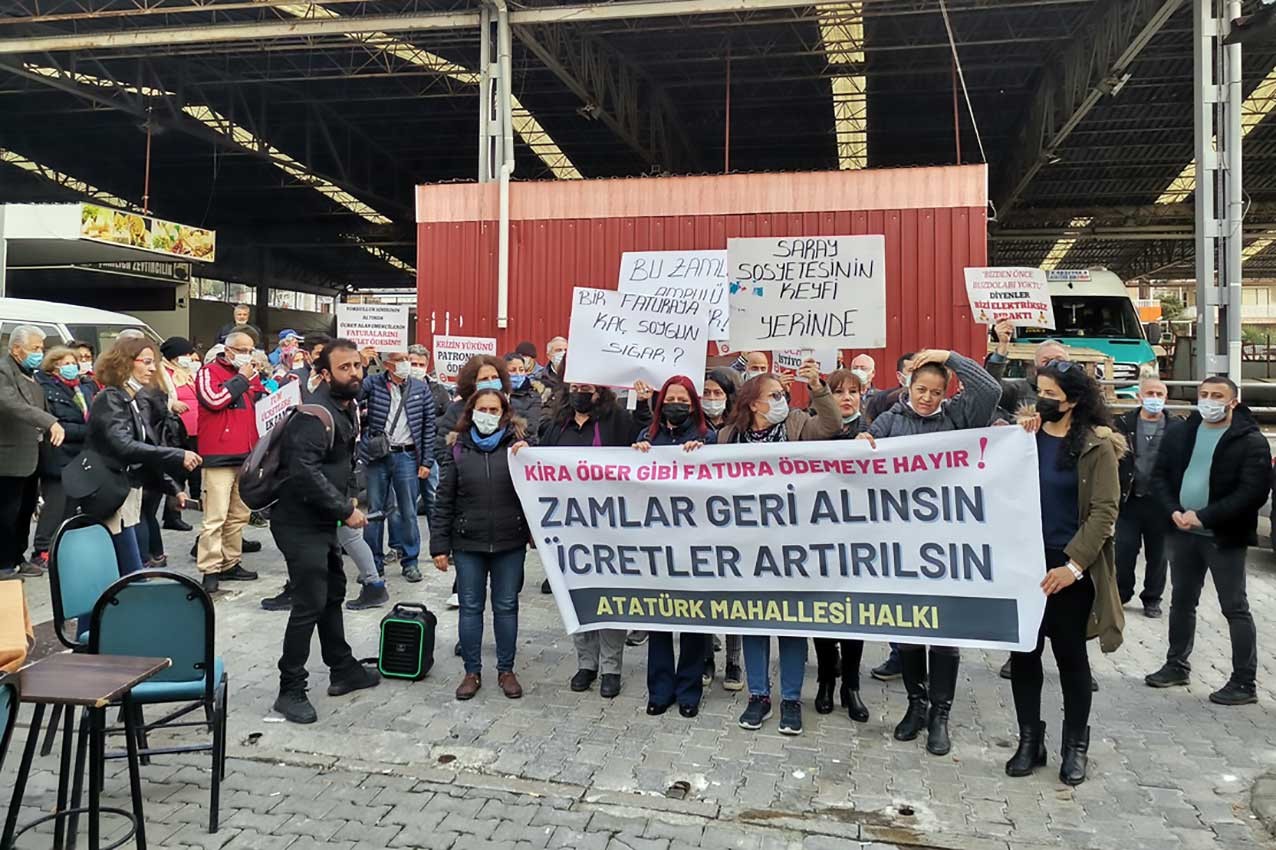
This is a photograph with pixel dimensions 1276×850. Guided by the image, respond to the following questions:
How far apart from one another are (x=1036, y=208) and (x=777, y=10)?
17.4 m

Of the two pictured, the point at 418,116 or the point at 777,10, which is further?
the point at 418,116

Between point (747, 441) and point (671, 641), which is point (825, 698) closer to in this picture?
point (671, 641)

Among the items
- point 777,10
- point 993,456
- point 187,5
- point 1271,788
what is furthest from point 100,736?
point 187,5

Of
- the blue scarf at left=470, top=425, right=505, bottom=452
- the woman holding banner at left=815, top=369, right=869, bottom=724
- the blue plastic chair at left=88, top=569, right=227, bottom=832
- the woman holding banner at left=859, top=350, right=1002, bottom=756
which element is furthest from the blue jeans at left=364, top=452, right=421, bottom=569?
the woman holding banner at left=859, top=350, right=1002, bottom=756

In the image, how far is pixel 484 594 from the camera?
5.06 meters

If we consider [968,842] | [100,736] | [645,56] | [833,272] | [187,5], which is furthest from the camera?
[645,56]

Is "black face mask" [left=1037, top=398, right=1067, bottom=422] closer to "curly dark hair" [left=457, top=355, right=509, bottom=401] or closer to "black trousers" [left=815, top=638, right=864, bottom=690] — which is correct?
"black trousers" [left=815, top=638, right=864, bottom=690]

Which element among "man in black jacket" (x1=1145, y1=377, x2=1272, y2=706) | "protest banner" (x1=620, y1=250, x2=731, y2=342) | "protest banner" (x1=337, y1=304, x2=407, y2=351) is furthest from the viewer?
"protest banner" (x1=337, y1=304, x2=407, y2=351)

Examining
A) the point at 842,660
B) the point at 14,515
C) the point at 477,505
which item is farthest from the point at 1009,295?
the point at 14,515

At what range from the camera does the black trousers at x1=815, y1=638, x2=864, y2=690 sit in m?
4.79

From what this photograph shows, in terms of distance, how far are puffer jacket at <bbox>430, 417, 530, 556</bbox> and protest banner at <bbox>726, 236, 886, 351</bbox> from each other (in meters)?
2.00

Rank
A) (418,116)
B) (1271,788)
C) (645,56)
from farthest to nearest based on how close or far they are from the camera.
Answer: (418,116), (645,56), (1271,788)

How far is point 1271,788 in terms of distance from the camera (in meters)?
3.89

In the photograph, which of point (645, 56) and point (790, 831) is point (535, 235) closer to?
point (645, 56)
